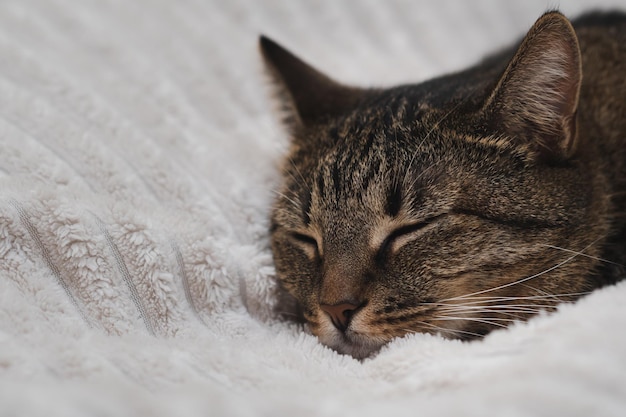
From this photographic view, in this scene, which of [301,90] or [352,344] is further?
[301,90]

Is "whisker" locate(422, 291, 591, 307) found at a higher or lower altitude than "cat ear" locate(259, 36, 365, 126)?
lower

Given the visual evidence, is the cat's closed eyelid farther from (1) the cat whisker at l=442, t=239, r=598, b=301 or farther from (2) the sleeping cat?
(1) the cat whisker at l=442, t=239, r=598, b=301

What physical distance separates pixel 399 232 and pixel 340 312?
0.67ft

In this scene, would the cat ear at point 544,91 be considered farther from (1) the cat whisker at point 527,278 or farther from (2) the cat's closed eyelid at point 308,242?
(2) the cat's closed eyelid at point 308,242

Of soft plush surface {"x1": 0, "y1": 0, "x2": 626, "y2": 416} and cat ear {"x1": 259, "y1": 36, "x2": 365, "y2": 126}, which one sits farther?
cat ear {"x1": 259, "y1": 36, "x2": 365, "y2": 126}

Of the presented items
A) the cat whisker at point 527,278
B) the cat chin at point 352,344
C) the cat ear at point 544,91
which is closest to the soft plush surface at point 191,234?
the cat chin at point 352,344

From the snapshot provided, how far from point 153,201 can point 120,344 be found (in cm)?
59

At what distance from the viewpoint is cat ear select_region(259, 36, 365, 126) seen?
1627 millimetres

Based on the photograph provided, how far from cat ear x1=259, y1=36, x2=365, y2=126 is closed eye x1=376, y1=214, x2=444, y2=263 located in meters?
0.48

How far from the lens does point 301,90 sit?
5.37 feet

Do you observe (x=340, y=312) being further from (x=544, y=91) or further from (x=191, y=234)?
(x=544, y=91)

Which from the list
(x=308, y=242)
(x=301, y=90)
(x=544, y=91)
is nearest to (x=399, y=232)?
(x=308, y=242)

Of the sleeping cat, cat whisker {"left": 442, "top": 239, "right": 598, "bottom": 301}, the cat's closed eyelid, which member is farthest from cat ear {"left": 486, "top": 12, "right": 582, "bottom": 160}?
the cat's closed eyelid

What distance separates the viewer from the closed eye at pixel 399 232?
124cm
